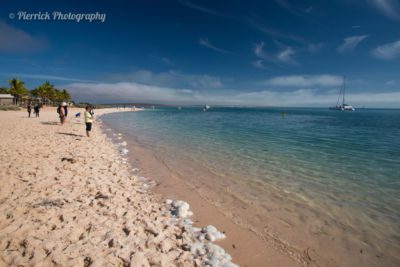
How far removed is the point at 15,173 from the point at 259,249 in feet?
26.6

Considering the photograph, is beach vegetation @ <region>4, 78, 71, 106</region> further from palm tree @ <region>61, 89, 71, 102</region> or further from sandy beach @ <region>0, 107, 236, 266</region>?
sandy beach @ <region>0, 107, 236, 266</region>

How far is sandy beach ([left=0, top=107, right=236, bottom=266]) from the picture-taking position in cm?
329

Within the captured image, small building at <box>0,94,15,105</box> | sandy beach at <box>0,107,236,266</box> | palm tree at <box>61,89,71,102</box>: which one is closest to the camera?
sandy beach at <box>0,107,236,266</box>

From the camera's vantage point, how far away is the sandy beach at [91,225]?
329 centimetres

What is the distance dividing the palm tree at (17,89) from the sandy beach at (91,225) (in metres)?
72.8

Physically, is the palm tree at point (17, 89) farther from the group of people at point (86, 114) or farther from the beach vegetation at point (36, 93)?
the group of people at point (86, 114)

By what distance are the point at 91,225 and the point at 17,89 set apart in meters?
78.7

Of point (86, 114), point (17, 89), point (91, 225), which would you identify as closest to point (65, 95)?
point (17, 89)

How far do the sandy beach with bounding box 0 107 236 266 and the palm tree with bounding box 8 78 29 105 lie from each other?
7283 centimetres

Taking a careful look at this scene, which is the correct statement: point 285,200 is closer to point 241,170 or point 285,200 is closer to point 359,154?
point 241,170

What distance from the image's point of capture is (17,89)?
59188 mm

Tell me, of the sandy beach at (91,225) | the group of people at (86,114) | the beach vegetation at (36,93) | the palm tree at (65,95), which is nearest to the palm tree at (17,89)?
the beach vegetation at (36,93)

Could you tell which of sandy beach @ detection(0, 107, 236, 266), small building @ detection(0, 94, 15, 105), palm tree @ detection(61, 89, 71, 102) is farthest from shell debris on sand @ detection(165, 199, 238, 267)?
palm tree @ detection(61, 89, 71, 102)

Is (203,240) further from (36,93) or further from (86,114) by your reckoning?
(36,93)
